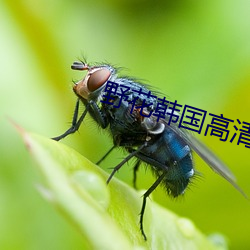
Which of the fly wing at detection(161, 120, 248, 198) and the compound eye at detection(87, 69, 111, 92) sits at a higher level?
the compound eye at detection(87, 69, 111, 92)

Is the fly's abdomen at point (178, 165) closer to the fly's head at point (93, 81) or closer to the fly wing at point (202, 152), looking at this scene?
the fly wing at point (202, 152)

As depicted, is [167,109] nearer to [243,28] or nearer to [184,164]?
[184,164]

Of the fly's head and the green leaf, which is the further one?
the fly's head

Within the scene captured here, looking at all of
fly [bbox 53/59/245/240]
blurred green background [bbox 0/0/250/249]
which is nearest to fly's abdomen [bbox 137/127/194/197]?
fly [bbox 53/59/245/240]

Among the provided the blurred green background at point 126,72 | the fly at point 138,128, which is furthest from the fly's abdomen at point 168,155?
the blurred green background at point 126,72

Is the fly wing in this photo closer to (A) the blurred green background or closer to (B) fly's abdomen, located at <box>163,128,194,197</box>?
(B) fly's abdomen, located at <box>163,128,194,197</box>

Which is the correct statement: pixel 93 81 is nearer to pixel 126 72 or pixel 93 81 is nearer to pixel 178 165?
pixel 178 165

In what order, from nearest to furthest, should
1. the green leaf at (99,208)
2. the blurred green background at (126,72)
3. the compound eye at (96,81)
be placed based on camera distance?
the green leaf at (99,208) → the compound eye at (96,81) → the blurred green background at (126,72)
